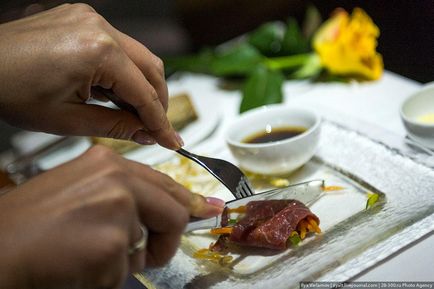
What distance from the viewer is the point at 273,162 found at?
121cm

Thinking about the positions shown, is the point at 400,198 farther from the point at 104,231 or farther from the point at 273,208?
the point at 104,231

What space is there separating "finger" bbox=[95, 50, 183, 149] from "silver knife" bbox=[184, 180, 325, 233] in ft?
0.67

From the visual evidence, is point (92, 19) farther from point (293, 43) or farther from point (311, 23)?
point (311, 23)

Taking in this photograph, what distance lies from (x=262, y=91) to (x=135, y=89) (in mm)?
673

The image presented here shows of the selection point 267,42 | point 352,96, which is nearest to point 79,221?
point 352,96

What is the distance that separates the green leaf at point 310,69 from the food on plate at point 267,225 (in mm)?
812

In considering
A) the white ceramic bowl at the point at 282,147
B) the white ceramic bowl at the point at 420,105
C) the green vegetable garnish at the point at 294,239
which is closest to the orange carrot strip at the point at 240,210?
the green vegetable garnish at the point at 294,239

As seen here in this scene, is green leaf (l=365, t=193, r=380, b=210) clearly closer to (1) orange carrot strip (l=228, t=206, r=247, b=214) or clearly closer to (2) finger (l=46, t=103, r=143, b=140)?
(1) orange carrot strip (l=228, t=206, r=247, b=214)

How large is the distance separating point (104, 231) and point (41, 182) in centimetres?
12

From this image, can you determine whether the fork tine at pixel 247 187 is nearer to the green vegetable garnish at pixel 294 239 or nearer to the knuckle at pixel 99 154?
the green vegetable garnish at pixel 294 239

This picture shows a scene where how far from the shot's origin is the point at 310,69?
70.0 inches

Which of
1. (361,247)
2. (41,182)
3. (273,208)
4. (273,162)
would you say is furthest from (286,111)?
(41,182)

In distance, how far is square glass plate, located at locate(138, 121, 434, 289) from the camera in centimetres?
92

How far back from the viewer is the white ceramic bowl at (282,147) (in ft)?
3.91
